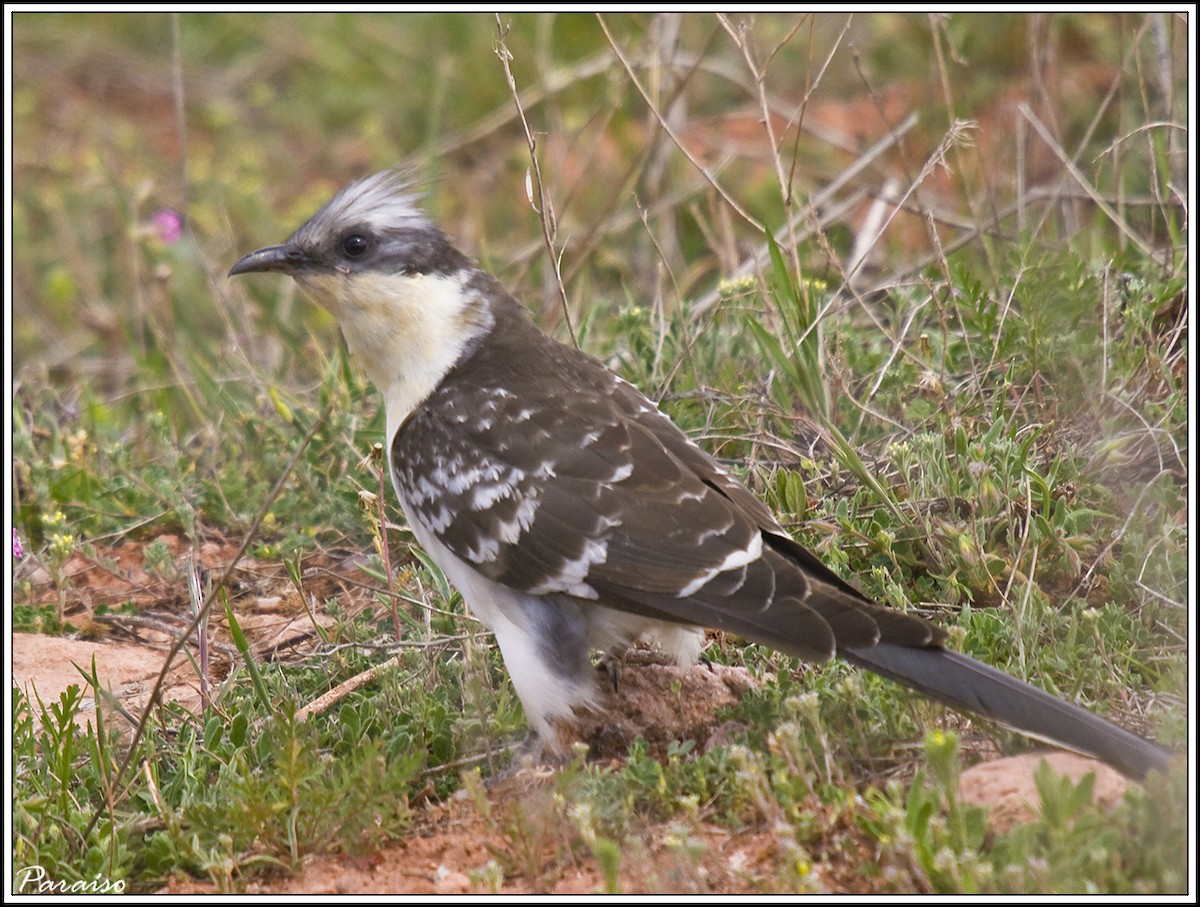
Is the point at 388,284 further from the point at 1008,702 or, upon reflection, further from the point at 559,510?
the point at 1008,702

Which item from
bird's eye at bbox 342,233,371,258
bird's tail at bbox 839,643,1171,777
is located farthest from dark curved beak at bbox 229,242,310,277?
bird's tail at bbox 839,643,1171,777

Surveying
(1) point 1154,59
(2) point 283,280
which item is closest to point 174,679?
(2) point 283,280

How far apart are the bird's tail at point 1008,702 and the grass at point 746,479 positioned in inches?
6.0

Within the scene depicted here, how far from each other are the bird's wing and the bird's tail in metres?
0.05

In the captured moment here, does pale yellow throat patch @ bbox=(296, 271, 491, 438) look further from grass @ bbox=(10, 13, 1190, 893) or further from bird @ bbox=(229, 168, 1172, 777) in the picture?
grass @ bbox=(10, 13, 1190, 893)

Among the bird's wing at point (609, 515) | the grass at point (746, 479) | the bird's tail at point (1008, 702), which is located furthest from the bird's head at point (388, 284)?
the bird's tail at point (1008, 702)

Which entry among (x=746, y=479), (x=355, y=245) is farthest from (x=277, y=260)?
(x=746, y=479)

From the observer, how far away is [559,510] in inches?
145

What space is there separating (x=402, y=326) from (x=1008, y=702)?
2.12 m

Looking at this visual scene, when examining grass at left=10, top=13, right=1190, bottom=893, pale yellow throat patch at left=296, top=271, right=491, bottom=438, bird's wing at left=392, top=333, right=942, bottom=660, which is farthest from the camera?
pale yellow throat patch at left=296, top=271, right=491, bottom=438

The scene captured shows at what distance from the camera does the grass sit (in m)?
3.18

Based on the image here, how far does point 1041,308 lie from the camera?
4293mm

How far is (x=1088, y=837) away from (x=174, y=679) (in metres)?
2.76

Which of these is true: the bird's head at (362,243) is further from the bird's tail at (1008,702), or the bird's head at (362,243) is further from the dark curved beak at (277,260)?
the bird's tail at (1008,702)
